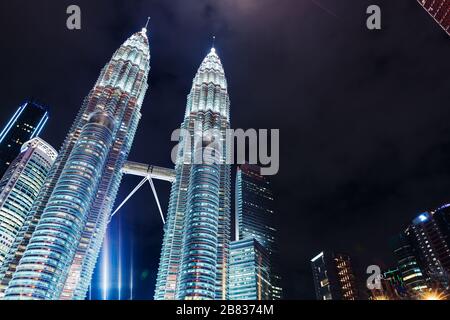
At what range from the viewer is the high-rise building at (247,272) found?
18304cm

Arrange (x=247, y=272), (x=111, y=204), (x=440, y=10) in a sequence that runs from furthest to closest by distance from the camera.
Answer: (x=247, y=272) < (x=111, y=204) < (x=440, y=10)

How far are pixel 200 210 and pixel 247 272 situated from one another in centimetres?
5812

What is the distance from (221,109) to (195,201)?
61.1 m

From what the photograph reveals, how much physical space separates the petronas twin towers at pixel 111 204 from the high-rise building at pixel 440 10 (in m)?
101

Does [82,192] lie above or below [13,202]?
below

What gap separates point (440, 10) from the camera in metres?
121

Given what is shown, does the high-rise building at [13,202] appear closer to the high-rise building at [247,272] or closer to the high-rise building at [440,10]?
the high-rise building at [247,272]

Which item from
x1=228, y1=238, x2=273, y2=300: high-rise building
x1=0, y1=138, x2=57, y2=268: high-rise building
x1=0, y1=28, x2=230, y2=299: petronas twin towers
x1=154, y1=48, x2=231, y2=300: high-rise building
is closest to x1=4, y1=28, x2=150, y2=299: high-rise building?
x1=0, y1=28, x2=230, y2=299: petronas twin towers

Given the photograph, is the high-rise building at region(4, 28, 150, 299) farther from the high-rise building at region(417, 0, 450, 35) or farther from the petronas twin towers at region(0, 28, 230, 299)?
the high-rise building at region(417, 0, 450, 35)

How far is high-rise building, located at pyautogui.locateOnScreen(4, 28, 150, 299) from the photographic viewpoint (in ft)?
382

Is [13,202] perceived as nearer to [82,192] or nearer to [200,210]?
[82,192]

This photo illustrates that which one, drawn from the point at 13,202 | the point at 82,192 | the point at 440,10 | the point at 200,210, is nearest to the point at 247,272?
the point at 200,210
